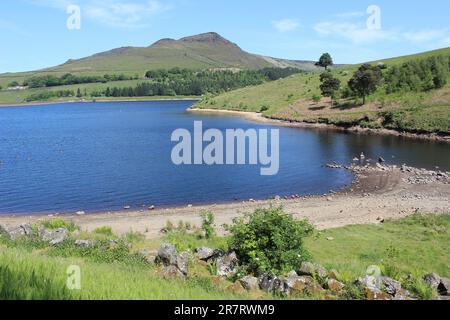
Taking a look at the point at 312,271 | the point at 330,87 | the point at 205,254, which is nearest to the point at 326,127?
the point at 330,87

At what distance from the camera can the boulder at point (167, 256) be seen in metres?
18.0

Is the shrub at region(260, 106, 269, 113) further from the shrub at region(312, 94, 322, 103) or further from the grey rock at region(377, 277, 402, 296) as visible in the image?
the grey rock at region(377, 277, 402, 296)

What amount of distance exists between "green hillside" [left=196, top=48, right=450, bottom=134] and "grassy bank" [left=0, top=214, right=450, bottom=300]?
62.8m

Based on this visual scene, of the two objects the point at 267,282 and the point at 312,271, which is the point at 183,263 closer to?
the point at 267,282

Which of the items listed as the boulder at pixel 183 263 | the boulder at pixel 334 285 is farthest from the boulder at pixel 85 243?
the boulder at pixel 334 285

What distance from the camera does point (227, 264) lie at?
1914 cm

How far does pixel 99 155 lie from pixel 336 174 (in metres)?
39.8

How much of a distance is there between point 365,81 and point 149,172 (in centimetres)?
6970

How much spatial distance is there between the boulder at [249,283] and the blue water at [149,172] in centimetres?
3188

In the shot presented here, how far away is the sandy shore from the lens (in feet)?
125

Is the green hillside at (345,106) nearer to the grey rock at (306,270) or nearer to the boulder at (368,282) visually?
the grey rock at (306,270)
